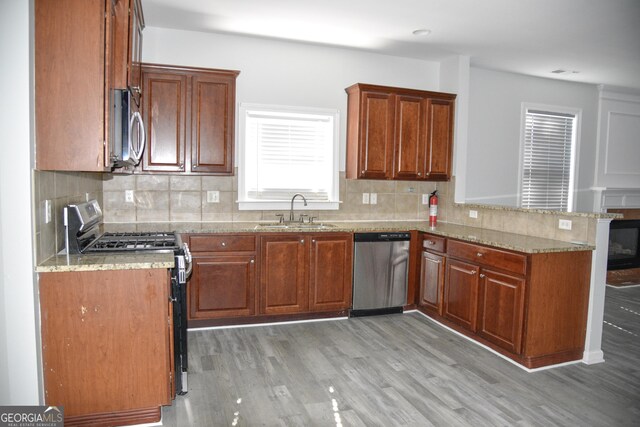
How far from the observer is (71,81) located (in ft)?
7.41

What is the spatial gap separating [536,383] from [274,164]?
9.69ft

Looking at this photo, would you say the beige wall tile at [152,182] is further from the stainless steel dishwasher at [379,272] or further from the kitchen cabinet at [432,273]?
the kitchen cabinet at [432,273]

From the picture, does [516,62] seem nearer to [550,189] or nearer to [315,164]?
[550,189]

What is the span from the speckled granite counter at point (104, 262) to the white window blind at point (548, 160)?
462 centimetres

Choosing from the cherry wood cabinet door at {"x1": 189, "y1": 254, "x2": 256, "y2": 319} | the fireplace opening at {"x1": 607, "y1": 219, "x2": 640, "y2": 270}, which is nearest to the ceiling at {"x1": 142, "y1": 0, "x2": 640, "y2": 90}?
the cherry wood cabinet door at {"x1": 189, "y1": 254, "x2": 256, "y2": 319}

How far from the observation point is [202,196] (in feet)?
14.1

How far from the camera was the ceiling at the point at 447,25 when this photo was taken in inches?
135

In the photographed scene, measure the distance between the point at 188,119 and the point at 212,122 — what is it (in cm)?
21

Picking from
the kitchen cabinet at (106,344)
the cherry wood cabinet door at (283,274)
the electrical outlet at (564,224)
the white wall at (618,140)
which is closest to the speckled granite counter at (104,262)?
the kitchen cabinet at (106,344)

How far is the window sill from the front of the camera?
442 cm

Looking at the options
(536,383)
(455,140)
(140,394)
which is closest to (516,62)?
(455,140)

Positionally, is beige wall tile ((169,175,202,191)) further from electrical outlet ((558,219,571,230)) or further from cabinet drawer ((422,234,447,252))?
electrical outlet ((558,219,571,230))

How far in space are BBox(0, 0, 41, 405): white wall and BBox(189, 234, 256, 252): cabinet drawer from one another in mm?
1633

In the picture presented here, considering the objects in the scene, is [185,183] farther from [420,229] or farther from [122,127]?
[420,229]
